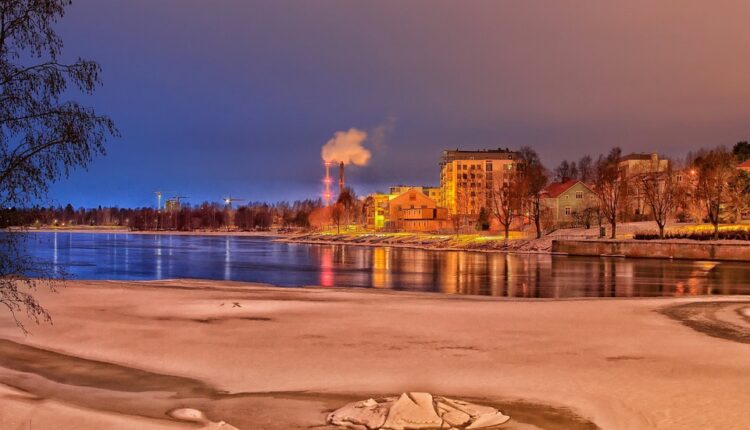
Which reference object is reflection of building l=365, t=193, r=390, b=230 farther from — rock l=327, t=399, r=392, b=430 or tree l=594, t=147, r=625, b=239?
rock l=327, t=399, r=392, b=430

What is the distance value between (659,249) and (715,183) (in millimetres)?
14362

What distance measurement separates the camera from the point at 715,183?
81.3 m

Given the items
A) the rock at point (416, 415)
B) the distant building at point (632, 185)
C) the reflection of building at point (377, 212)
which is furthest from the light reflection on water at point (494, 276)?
the reflection of building at point (377, 212)

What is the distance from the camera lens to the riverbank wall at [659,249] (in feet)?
226

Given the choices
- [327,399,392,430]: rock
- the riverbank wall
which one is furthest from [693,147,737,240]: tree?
[327,399,392,430]: rock

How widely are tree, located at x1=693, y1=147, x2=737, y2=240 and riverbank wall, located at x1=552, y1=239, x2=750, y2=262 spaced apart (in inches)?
169

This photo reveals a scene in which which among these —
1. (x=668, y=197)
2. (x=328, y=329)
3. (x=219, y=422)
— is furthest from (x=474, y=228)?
(x=219, y=422)

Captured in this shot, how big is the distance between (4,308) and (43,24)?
17383mm

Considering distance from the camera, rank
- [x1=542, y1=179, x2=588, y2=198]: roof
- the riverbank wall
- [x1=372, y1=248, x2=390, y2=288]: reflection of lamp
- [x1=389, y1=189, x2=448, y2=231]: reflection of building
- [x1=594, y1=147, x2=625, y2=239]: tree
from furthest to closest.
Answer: [x1=389, y1=189, x2=448, y2=231]: reflection of building → [x1=542, y1=179, x2=588, y2=198]: roof → [x1=594, y1=147, x2=625, y2=239]: tree → the riverbank wall → [x1=372, y1=248, x2=390, y2=288]: reflection of lamp

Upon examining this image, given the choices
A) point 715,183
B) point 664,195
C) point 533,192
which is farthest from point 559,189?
point 715,183

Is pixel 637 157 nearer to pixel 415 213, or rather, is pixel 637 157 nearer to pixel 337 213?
pixel 415 213

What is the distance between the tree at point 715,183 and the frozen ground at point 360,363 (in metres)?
61.0

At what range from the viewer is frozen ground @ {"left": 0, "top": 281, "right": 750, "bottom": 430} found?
11.6m

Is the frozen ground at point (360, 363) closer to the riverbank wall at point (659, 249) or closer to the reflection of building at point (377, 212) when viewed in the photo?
the riverbank wall at point (659, 249)
